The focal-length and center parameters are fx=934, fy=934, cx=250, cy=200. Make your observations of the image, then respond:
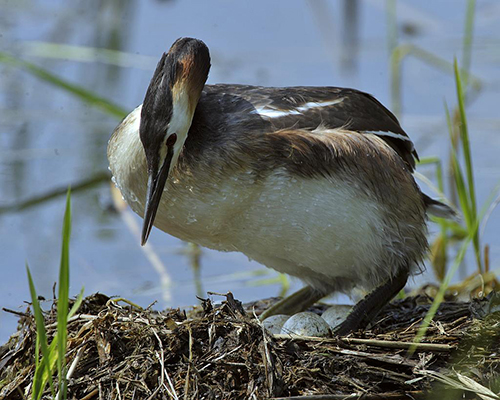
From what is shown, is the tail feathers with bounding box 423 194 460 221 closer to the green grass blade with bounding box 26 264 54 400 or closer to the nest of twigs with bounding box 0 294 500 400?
the nest of twigs with bounding box 0 294 500 400

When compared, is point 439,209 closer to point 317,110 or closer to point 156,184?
point 317,110

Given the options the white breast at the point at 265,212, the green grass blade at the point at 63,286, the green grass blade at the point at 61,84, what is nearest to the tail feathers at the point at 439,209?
the white breast at the point at 265,212

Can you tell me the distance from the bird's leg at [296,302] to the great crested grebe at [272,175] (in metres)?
0.43

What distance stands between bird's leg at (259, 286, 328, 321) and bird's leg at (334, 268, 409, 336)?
0.45 meters

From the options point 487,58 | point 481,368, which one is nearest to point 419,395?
point 481,368

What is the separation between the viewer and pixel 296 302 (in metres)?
5.99

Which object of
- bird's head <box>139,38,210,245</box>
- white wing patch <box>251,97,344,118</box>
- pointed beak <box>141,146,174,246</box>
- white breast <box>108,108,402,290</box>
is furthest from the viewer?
white wing patch <box>251,97,344,118</box>

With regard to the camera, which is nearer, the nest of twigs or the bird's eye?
the nest of twigs

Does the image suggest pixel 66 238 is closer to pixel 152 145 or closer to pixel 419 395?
pixel 152 145

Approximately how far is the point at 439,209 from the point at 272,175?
1.52 meters

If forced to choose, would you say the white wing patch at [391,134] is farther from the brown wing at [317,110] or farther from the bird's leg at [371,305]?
the bird's leg at [371,305]

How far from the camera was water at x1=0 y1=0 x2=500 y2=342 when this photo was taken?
24.4 ft

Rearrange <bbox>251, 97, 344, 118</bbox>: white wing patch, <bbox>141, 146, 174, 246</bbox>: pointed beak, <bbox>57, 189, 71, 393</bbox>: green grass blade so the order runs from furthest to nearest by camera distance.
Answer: <bbox>251, 97, 344, 118</bbox>: white wing patch, <bbox>141, 146, 174, 246</bbox>: pointed beak, <bbox>57, 189, 71, 393</bbox>: green grass blade

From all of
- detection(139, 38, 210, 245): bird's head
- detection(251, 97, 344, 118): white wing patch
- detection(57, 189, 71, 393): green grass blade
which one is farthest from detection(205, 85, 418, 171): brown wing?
detection(57, 189, 71, 393): green grass blade
